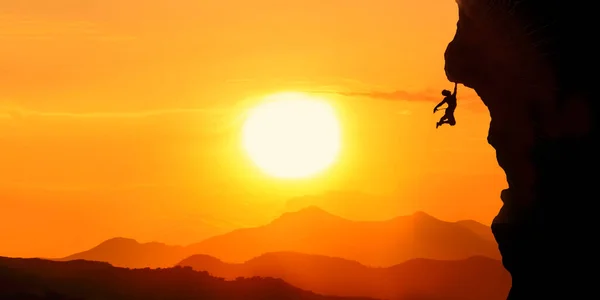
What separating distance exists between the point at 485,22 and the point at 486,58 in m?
2.38

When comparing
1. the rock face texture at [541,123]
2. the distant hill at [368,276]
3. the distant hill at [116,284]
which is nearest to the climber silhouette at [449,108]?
the rock face texture at [541,123]

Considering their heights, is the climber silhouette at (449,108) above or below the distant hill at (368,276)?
below

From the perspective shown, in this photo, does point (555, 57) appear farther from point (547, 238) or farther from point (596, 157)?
point (547, 238)

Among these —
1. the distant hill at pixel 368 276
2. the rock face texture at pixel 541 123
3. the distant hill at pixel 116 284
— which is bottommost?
the rock face texture at pixel 541 123

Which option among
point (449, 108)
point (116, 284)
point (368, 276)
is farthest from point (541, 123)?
point (368, 276)

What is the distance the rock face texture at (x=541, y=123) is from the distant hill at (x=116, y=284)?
4860cm

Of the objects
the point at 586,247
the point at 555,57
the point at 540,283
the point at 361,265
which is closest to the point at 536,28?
the point at 555,57

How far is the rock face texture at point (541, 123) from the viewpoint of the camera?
18.4 m

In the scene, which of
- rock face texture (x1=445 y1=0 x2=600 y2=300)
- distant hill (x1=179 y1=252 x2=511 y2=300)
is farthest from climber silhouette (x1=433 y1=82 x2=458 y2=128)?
distant hill (x1=179 y1=252 x2=511 y2=300)

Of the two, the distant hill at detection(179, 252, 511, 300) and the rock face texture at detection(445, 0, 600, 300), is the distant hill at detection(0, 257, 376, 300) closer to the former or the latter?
the rock face texture at detection(445, 0, 600, 300)

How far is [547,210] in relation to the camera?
21453 mm

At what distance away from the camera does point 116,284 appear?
77.7m

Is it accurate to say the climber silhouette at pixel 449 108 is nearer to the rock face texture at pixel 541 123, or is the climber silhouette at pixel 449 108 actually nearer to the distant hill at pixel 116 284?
the rock face texture at pixel 541 123

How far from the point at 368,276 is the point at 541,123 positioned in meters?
155
